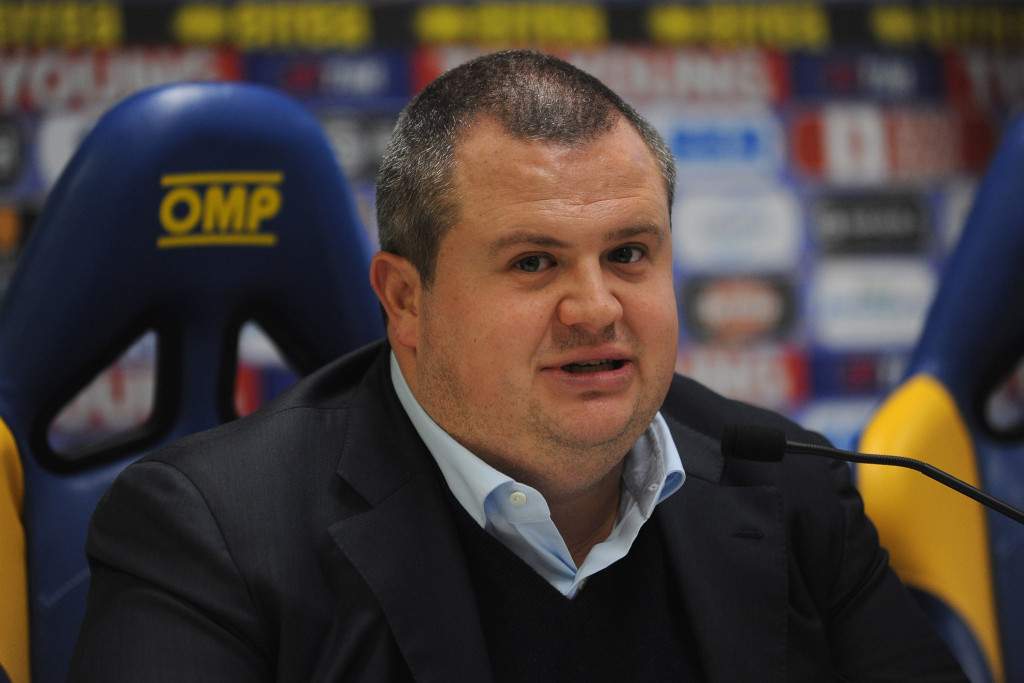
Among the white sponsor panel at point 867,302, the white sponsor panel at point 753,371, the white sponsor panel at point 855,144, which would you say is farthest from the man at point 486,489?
the white sponsor panel at point 855,144

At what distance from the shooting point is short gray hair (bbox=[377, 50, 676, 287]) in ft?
3.43

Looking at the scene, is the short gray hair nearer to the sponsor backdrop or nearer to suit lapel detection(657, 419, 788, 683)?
suit lapel detection(657, 419, 788, 683)

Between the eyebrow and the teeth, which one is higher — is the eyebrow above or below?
above

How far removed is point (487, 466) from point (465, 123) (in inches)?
12.6

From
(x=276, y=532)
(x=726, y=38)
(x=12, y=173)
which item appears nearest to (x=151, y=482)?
(x=276, y=532)

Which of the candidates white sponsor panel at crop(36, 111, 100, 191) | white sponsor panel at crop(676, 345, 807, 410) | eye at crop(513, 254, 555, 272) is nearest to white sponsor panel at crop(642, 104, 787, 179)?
white sponsor panel at crop(676, 345, 807, 410)

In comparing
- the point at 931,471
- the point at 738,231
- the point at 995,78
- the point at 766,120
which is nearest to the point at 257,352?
the point at 738,231

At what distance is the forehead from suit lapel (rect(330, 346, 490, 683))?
245 millimetres

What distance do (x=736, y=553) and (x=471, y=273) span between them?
42cm

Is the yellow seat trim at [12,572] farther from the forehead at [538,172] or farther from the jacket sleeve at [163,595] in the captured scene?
the forehead at [538,172]

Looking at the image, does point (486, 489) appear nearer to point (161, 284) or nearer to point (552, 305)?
point (552, 305)

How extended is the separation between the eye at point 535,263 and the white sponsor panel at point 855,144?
86.9 inches

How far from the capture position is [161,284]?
130 centimetres

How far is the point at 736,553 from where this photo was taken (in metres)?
1.19
